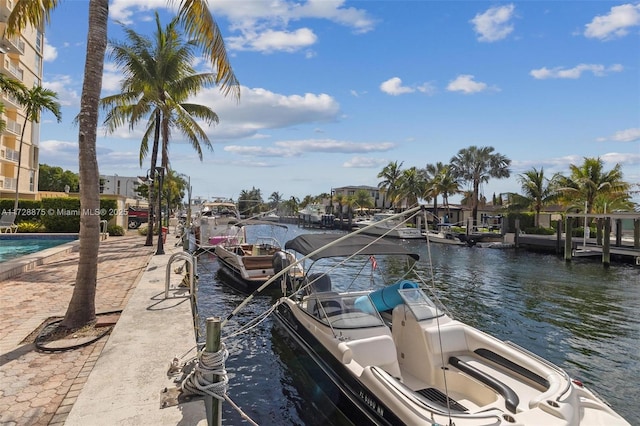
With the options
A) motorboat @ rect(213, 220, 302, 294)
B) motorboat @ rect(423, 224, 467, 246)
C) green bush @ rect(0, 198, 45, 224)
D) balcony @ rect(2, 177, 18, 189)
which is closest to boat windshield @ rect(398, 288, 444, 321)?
motorboat @ rect(213, 220, 302, 294)

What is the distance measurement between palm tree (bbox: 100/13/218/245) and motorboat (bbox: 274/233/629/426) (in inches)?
665

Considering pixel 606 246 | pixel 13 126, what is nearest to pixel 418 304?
pixel 606 246

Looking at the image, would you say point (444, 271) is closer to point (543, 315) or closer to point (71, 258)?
point (543, 315)

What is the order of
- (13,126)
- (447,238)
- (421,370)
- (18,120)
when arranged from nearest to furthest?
(421,370) < (13,126) < (18,120) < (447,238)

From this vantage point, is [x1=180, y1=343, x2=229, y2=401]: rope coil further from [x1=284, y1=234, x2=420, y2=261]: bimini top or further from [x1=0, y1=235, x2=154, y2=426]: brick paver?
[x1=284, y1=234, x2=420, y2=261]: bimini top

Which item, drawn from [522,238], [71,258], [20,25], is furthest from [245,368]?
[522,238]

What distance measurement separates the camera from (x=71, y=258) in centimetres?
1631

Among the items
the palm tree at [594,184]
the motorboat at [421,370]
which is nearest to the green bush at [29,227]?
the motorboat at [421,370]

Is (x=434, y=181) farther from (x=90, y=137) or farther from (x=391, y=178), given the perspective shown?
(x=90, y=137)

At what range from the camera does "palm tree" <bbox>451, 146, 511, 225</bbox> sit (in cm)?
5619

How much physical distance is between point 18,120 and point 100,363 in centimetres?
4245

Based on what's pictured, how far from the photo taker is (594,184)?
36.8 metres

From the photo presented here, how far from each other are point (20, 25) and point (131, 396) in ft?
26.8

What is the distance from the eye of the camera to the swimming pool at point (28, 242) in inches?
765
